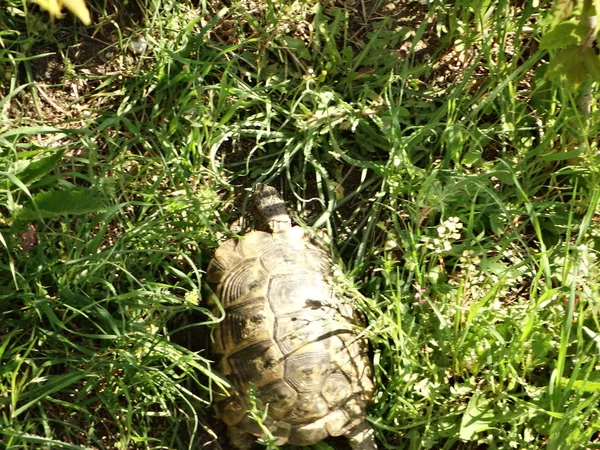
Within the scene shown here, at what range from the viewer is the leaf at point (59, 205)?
10.4 ft

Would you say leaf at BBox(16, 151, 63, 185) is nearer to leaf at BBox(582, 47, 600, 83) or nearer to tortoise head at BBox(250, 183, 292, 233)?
tortoise head at BBox(250, 183, 292, 233)

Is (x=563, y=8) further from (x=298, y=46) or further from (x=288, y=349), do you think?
(x=288, y=349)

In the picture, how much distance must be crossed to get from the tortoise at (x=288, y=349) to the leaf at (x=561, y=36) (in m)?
1.31

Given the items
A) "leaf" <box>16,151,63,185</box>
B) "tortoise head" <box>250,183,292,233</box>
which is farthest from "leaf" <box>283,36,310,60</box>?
"leaf" <box>16,151,63,185</box>

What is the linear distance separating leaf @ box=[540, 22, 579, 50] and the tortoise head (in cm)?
134

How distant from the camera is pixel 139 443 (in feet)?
11.2

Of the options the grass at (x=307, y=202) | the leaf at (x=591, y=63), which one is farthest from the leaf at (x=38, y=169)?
the leaf at (x=591, y=63)

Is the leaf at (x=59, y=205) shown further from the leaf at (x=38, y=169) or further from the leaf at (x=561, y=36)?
the leaf at (x=561, y=36)

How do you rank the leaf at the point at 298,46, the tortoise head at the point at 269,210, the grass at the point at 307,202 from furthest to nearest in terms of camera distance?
the leaf at the point at 298,46
the tortoise head at the point at 269,210
the grass at the point at 307,202

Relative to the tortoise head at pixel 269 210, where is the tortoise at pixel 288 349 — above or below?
below

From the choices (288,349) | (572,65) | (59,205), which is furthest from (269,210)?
(572,65)

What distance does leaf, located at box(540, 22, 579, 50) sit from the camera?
284 centimetres

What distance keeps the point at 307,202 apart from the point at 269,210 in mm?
261

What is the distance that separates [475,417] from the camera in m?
3.37
